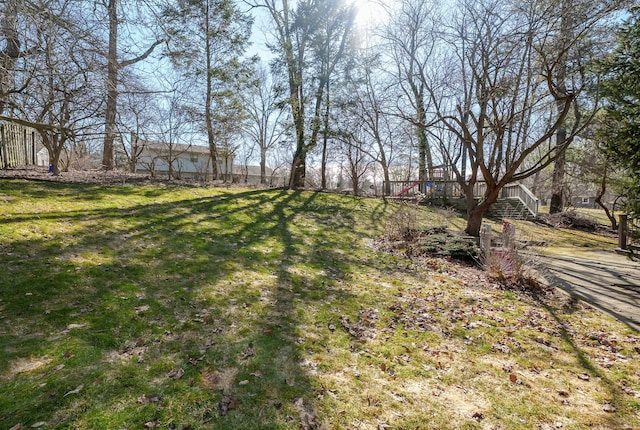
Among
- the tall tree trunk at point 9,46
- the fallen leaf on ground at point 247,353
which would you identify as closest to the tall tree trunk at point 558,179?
the fallen leaf on ground at point 247,353

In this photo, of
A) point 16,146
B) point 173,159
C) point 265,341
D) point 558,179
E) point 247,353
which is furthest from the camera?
point 558,179

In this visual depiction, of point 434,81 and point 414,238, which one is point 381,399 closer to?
point 414,238

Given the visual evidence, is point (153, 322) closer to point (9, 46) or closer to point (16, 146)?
point (9, 46)

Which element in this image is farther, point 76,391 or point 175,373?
point 175,373

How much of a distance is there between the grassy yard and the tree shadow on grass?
18mm

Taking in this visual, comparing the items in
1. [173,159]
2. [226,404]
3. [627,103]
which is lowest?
[226,404]

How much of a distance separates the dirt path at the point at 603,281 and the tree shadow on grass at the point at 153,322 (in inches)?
162

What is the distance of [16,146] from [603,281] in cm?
1685

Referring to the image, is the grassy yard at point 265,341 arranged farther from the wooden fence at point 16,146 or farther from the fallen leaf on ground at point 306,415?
the wooden fence at point 16,146

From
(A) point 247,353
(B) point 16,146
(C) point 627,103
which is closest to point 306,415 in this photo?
(A) point 247,353

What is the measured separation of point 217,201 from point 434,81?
322 inches

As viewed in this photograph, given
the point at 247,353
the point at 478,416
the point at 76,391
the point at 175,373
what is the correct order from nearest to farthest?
1. the point at 76,391
2. the point at 478,416
3. the point at 175,373
4. the point at 247,353

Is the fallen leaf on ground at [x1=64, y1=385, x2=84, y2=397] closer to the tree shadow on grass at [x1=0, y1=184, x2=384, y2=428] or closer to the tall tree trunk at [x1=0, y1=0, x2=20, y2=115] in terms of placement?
the tree shadow on grass at [x1=0, y1=184, x2=384, y2=428]

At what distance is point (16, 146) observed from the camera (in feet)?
34.4
